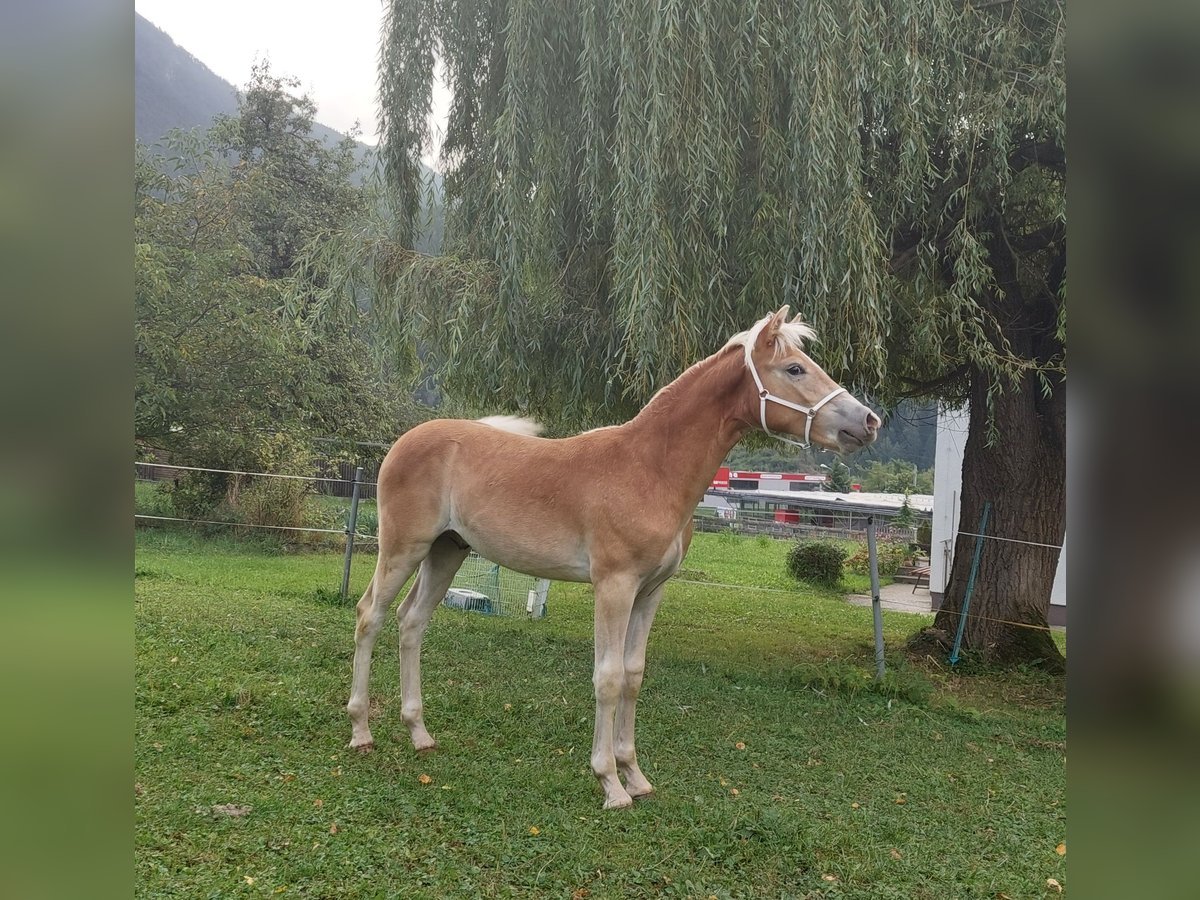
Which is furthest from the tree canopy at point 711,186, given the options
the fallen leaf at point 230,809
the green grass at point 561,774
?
the fallen leaf at point 230,809

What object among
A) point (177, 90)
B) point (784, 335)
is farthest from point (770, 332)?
point (177, 90)

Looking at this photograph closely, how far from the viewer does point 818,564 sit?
15.9 meters

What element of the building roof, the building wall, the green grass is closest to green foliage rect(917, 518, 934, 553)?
the building roof

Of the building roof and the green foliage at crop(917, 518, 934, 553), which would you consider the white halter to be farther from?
the building roof

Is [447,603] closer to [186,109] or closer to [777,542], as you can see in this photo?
[777,542]

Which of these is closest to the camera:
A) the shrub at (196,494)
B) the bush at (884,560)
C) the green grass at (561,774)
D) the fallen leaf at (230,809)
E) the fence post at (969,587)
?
the green grass at (561,774)

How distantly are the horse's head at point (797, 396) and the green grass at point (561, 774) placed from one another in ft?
5.80

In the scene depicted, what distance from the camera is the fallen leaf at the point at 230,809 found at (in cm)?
324

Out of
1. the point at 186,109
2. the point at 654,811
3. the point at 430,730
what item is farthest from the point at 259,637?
the point at 186,109

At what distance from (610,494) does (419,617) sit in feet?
4.81

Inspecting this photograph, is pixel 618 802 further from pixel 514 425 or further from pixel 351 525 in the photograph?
pixel 351 525

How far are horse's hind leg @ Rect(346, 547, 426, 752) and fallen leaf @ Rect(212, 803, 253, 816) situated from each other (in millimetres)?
853

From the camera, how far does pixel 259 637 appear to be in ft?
20.7

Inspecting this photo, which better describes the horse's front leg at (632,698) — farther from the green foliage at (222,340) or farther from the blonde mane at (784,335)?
the green foliage at (222,340)
